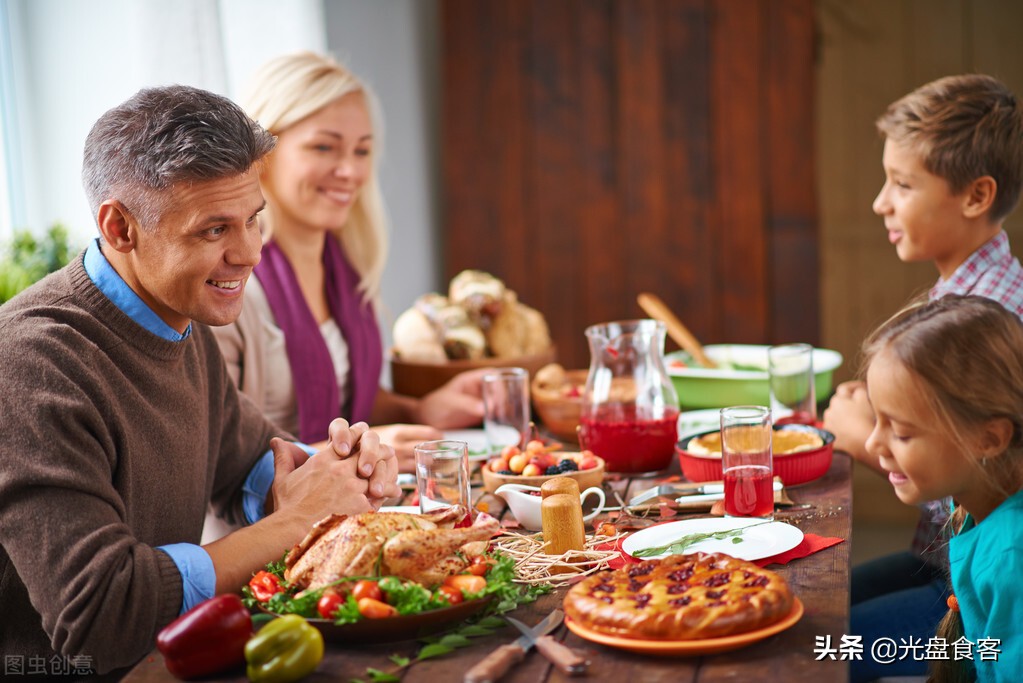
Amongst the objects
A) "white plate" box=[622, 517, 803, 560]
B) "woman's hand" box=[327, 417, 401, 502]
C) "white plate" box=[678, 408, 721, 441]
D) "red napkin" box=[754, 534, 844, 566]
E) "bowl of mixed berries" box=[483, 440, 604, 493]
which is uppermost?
"woman's hand" box=[327, 417, 401, 502]

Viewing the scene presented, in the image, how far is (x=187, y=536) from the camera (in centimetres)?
182

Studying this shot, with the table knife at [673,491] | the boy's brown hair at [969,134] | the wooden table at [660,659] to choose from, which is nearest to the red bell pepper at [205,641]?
the wooden table at [660,659]

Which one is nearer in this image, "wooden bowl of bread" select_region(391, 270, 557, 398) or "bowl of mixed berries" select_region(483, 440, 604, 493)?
"bowl of mixed berries" select_region(483, 440, 604, 493)

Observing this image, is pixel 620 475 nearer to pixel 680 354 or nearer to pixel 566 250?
pixel 680 354

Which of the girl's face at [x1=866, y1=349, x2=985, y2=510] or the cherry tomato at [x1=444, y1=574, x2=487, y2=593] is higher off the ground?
the girl's face at [x1=866, y1=349, x2=985, y2=510]

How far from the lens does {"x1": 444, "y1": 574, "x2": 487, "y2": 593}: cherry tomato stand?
1356mm

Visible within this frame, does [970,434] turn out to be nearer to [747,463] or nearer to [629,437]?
[747,463]

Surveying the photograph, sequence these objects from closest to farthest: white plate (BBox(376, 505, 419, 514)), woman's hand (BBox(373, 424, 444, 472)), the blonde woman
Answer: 1. white plate (BBox(376, 505, 419, 514))
2. woman's hand (BBox(373, 424, 444, 472))
3. the blonde woman

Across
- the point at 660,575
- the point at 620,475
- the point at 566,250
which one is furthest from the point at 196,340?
the point at 566,250

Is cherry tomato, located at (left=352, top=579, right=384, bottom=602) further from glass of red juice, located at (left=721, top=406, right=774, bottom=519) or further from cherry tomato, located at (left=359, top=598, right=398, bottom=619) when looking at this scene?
glass of red juice, located at (left=721, top=406, right=774, bottom=519)

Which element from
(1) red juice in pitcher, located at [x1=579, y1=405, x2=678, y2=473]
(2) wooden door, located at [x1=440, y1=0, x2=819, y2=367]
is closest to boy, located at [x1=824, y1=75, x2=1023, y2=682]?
(1) red juice in pitcher, located at [x1=579, y1=405, x2=678, y2=473]

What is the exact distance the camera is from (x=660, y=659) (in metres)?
1.24

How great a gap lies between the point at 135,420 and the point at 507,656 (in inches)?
29.2

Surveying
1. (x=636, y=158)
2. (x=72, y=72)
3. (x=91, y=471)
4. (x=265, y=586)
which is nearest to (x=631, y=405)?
(x=265, y=586)
